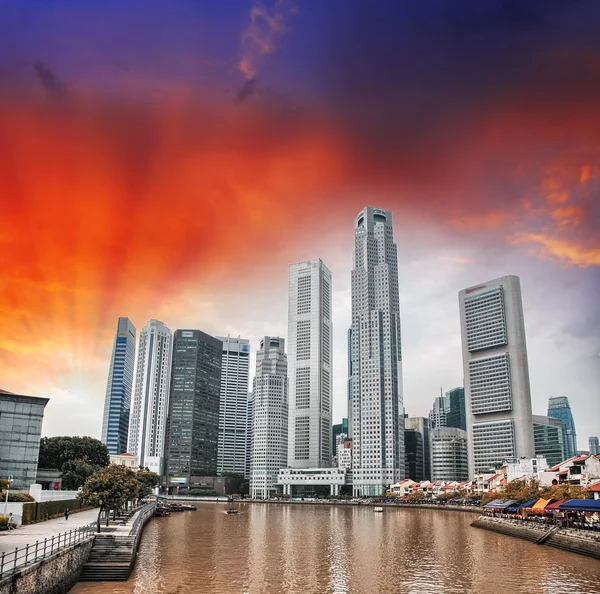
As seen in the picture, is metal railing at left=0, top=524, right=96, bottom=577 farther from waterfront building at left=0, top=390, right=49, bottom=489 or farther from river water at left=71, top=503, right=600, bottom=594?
waterfront building at left=0, top=390, right=49, bottom=489

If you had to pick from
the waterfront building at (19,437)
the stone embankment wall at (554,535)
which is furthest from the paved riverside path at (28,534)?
the stone embankment wall at (554,535)

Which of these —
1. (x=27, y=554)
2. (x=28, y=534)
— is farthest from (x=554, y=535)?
(x=27, y=554)

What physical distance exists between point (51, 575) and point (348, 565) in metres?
30.5

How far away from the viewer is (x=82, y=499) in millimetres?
62531

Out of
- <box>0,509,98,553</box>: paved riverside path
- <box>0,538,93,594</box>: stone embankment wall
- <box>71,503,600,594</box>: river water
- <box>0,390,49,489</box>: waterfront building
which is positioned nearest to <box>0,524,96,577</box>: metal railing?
<box>0,538,93,594</box>: stone embankment wall

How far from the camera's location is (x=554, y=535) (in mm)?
74875

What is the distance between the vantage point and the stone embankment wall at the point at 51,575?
3102 cm

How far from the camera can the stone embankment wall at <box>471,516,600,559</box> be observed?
208ft

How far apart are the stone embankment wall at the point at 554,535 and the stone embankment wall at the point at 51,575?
5126 cm

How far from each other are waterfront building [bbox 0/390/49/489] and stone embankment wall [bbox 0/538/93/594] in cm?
5521

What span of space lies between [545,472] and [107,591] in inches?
4360

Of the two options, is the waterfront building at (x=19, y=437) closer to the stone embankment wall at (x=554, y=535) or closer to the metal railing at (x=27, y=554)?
the metal railing at (x=27, y=554)

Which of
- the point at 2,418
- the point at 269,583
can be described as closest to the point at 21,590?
the point at 269,583

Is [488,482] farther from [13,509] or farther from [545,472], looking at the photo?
[13,509]
